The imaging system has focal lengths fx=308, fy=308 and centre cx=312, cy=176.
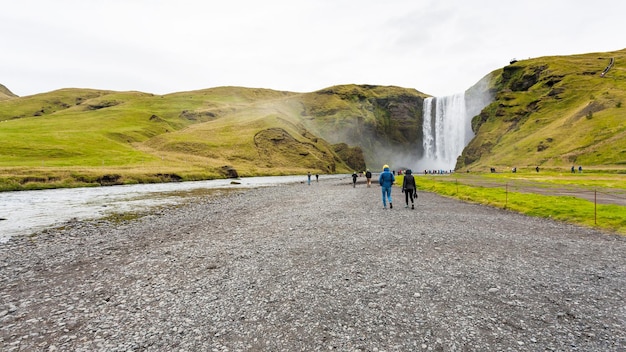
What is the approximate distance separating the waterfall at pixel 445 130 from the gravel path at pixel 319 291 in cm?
13785

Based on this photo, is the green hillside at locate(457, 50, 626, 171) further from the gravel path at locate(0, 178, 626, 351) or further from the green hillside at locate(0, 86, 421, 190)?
the gravel path at locate(0, 178, 626, 351)

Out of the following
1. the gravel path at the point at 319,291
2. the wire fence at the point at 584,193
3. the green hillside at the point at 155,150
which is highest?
the green hillside at the point at 155,150

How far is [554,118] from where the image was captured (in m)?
98.9

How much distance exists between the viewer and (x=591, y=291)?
28.8ft

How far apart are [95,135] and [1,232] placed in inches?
4484

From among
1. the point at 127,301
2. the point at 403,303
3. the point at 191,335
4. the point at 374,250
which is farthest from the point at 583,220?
the point at 127,301

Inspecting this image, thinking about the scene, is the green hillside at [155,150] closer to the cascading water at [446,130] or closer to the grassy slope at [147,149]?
the grassy slope at [147,149]

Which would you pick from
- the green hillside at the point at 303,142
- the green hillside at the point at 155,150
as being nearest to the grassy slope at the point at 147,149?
the green hillside at the point at 155,150

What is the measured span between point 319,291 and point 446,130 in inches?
6086

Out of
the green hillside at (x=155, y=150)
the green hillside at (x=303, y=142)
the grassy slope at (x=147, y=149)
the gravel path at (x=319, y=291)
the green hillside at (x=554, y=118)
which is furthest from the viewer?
the green hillside at (x=554, y=118)

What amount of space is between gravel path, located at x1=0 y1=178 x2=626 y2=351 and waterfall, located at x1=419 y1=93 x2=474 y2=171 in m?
138

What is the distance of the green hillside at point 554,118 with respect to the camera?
7462 cm

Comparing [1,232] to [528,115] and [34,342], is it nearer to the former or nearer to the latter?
[34,342]

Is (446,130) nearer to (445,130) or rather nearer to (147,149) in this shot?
(445,130)
